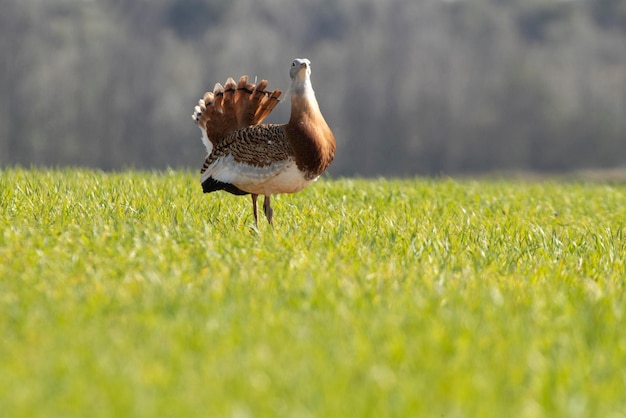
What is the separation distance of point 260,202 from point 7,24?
48.9 m

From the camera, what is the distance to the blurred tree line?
55.7m

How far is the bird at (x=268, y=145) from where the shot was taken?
8000 mm

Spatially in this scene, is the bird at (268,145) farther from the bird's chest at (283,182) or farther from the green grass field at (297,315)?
the green grass field at (297,315)

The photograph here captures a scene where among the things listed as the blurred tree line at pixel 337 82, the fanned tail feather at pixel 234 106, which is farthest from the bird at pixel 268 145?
the blurred tree line at pixel 337 82

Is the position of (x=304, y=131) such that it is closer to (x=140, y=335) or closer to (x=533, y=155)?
(x=140, y=335)

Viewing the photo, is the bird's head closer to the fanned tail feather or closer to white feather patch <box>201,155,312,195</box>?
the fanned tail feather

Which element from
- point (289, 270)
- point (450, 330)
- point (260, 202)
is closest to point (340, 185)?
point (260, 202)

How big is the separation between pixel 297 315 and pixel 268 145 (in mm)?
2994

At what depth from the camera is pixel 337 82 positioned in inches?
2494

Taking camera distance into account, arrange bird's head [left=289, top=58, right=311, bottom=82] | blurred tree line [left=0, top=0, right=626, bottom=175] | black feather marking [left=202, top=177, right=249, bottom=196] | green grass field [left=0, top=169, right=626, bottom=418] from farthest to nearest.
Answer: blurred tree line [left=0, top=0, right=626, bottom=175], black feather marking [left=202, top=177, right=249, bottom=196], bird's head [left=289, top=58, right=311, bottom=82], green grass field [left=0, top=169, right=626, bottom=418]

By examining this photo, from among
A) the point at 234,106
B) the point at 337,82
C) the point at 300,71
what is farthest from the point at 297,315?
the point at 337,82

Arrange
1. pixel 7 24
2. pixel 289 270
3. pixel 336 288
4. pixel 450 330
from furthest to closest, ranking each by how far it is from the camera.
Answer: pixel 7 24, pixel 289 270, pixel 336 288, pixel 450 330

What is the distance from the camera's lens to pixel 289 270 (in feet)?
21.1

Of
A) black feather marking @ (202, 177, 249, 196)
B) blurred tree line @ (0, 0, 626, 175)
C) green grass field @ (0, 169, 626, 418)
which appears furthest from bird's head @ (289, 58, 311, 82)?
blurred tree line @ (0, 0, 626, 175)
